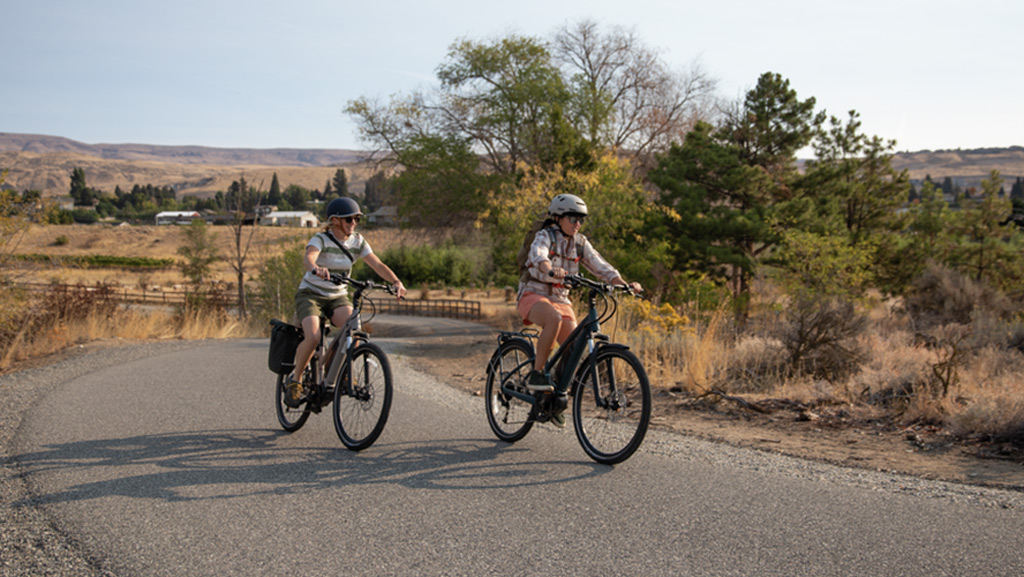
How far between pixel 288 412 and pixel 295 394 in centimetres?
46

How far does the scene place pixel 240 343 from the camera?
15109mm

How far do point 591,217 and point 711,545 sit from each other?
16.9 metres

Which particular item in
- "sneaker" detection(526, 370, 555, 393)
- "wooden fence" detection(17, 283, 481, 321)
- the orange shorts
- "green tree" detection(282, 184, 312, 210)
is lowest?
"wooden fence" detection(17, 283, 481, 321)

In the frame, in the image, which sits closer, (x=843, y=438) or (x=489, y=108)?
(x=843, y=438)

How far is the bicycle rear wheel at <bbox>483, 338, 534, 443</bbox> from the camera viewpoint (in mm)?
6027

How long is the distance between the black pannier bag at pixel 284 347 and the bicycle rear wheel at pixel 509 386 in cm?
173

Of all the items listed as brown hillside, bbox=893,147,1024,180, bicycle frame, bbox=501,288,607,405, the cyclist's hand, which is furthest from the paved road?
brown hillside, bbox=893,147,1024,180

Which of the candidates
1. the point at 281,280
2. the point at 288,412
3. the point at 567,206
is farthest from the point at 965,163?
the point at 288,412

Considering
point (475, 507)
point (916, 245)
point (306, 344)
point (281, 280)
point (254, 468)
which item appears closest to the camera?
point (475, 507)

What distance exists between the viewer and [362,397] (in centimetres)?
575

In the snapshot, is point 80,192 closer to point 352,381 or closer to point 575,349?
point 352,381

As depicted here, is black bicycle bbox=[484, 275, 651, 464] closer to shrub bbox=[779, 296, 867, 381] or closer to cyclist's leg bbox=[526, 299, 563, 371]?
cyclist's leg bbox=[526, 299, 563, 371]

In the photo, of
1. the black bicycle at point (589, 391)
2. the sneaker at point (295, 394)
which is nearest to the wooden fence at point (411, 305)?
the sneaker at point (295, 394)

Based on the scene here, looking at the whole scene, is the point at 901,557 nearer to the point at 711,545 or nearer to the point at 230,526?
the point at 711,545
